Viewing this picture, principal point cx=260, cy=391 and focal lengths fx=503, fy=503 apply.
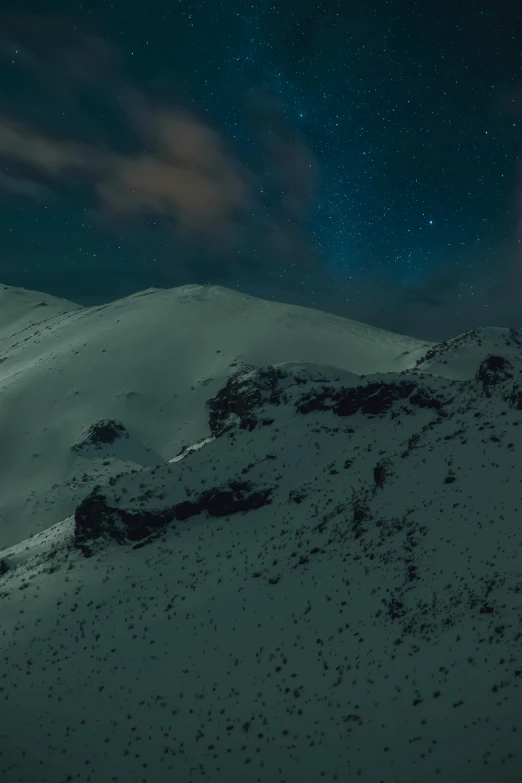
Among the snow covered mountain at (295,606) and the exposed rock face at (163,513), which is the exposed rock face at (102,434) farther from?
the exposed rock face at (163,513)

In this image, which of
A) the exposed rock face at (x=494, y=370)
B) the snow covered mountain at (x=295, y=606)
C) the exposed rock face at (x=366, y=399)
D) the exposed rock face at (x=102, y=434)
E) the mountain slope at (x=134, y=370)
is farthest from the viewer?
the exposed rock face at (x=102, y=434)

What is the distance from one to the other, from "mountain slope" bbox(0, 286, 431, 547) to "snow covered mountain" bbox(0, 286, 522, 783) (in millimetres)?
21256

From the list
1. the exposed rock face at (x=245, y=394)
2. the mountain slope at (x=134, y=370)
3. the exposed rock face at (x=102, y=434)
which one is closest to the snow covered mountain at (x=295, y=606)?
the exposed rock face at (x=245, y=394)

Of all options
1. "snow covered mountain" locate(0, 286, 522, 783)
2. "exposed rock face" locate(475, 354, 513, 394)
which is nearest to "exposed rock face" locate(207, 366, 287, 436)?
"snow covered mountain" locate(0, 286, 522, 783)

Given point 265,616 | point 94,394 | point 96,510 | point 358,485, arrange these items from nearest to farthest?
point 265,616 → point 358,485 → point 96,510 → point 94,394

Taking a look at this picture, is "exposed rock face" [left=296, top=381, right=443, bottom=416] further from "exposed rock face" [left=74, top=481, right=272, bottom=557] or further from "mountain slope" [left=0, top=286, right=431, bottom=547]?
"mountain slope" [left=0, top=286, right=431, bottom=547]

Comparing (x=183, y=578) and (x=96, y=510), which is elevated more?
(x=96, y=510)

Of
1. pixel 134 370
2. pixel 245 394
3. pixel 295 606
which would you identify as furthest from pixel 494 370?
pixel 134 370

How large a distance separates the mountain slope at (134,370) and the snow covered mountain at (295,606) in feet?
69.7

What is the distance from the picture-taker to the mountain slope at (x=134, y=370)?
5931 centimetres

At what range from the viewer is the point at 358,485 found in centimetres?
2459

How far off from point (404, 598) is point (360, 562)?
10.6 feet

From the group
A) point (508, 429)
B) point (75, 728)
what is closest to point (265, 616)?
point (75, 728)

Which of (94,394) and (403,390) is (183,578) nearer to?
(403,390)
